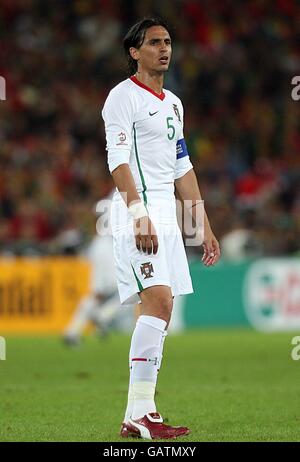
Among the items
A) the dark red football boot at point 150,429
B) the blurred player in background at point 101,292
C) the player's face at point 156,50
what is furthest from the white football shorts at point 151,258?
the blurred player in background at point 101,292

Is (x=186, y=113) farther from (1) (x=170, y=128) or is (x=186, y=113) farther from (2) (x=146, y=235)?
(2) (x=146, y=235)

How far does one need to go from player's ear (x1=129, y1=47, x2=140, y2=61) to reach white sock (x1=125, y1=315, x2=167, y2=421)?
61.7 inches

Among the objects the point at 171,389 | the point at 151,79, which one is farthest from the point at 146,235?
the point at 171,389

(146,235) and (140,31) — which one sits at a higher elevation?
(140,31)

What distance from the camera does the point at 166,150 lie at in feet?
22.0

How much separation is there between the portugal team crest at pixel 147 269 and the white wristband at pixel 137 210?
28 cm

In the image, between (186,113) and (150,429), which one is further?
→ (186,113)

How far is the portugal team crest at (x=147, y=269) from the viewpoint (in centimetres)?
645

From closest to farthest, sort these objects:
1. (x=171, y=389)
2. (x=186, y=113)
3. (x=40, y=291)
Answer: (x=171, y=389)
(x=40, y=291)
(x=186, y=113)

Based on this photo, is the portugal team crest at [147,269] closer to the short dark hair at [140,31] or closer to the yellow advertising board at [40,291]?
the short dark hair at [140,31]

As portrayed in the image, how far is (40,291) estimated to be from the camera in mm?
17031

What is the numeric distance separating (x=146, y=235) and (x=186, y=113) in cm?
1472
